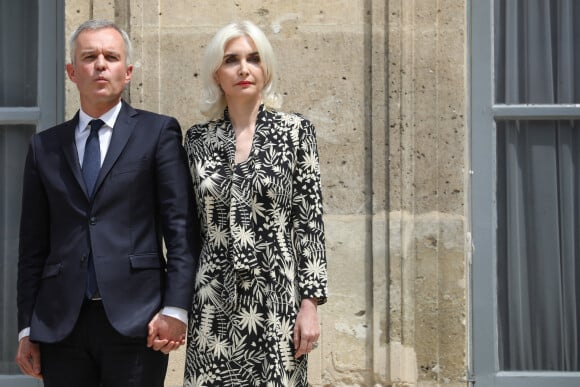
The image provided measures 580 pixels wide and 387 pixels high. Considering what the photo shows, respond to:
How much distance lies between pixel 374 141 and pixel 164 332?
1.63 metres

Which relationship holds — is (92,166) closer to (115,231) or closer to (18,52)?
(115,231)

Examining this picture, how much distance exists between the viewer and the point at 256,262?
3.58m

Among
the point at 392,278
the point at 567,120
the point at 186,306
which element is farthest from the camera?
the point at 567,120

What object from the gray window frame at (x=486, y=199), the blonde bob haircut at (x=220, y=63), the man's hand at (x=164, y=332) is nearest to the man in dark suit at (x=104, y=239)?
the man's hand at (x=164, y=332)

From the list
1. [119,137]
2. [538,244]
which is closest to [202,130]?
[119,137]

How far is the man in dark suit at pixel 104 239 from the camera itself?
141 inches

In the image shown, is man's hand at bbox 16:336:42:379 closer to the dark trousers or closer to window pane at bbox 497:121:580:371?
the dark trousers

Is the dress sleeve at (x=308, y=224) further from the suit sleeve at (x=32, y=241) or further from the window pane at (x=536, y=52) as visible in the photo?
the window pane at (x=536, y=52)

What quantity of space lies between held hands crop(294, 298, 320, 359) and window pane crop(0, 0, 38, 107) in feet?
7.18

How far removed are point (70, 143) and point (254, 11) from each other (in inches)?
56.4

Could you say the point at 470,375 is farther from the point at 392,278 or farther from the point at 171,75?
the point at 171,75

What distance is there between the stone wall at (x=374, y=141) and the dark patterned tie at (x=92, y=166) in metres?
1.17

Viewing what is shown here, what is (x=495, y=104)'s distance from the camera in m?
5.11

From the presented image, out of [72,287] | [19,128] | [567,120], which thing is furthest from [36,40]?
[567,120]
